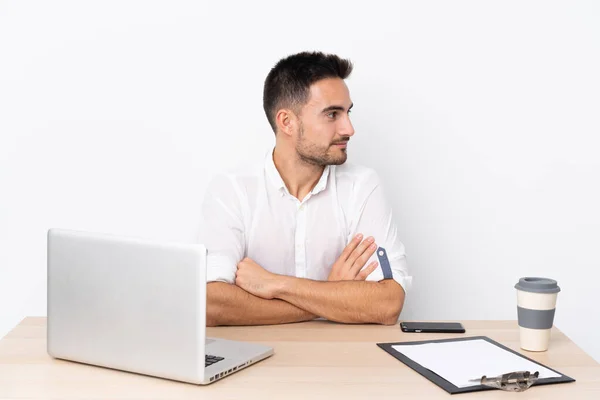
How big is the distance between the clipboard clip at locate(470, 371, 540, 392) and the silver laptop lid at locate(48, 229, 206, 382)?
573mm

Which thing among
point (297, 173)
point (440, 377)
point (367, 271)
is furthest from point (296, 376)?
point (297, 173)

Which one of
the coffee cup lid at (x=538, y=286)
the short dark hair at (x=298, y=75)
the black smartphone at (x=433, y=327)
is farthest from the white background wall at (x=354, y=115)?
the coffee cup lid at (x=538, y=286)

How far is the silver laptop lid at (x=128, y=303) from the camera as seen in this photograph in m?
1.48

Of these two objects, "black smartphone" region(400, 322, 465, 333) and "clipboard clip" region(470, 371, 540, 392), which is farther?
"black smartphone" region(400, 322, 465, 333)

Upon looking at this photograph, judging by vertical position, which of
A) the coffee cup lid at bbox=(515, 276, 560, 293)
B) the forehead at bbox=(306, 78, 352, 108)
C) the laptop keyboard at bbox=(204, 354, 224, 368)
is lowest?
the laptop keyboard at bbox=(204, 354, 224, 368)

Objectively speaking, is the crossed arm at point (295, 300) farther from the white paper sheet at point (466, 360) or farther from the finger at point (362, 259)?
the white paper sheet at point (466, 360)

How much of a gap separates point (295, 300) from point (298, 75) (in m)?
0.92

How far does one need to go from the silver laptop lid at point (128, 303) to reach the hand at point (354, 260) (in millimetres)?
1010

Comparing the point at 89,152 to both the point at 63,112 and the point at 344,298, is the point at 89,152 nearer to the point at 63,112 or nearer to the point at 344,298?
the point at 63,112

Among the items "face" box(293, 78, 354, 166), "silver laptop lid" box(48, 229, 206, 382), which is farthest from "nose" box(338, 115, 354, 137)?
"silver laptop lid" box(48, 229, 206, 382)

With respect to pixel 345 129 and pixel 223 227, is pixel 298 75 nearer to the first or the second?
pixel 345 129

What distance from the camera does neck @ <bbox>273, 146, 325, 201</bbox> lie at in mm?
2650

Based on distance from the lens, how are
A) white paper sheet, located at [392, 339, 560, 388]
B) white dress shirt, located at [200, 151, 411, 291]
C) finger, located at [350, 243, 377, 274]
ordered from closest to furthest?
1. white paper sheet, located at [392, 339, 560, 388]
2. finger, located at [350, 243, 377, 274]
3. white dress shirt, located at [200, 151, 411, 291]

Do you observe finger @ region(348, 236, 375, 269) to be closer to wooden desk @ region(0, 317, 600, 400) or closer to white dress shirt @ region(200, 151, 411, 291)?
white dress shirt @ region(200, 151, 411, 291)
